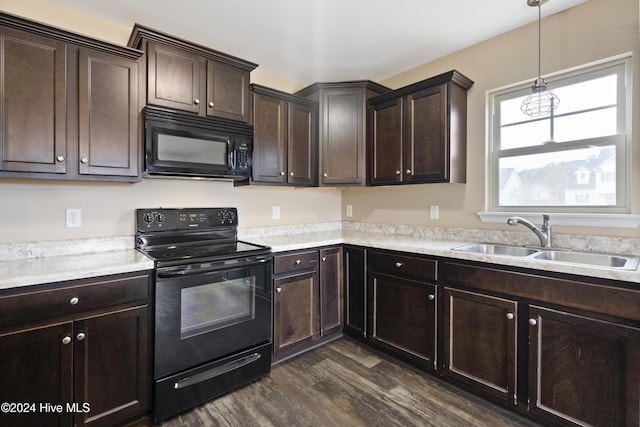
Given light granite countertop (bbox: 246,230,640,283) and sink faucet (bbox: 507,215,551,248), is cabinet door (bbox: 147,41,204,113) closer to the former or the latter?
light granite countertop (bbox: 246,230,640,283)

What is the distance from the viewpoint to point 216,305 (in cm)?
202

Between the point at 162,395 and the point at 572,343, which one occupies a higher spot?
the point at 572,343

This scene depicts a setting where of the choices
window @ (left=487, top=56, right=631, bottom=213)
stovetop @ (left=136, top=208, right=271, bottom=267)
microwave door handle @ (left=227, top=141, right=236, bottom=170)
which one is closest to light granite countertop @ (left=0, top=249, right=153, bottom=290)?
stovetop @ (left=136, top=208, right=271, bottom=267)

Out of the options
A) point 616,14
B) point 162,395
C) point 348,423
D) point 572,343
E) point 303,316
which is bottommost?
point 348,423

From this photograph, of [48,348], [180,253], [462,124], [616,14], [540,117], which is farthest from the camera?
[462,124]

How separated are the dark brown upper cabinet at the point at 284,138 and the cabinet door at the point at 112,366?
1387 mm

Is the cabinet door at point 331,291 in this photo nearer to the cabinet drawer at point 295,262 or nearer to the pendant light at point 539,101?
the cabinet drawer at point 295,262

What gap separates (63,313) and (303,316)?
157 centimetres

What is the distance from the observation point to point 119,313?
5.54 feet

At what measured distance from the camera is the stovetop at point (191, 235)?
2062 mm

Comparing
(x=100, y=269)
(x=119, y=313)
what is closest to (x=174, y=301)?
(x=119, y=313)

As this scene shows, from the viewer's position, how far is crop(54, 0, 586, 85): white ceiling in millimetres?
2076

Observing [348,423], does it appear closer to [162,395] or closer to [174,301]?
[162,395]

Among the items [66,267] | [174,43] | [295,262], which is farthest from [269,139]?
[66,267]
